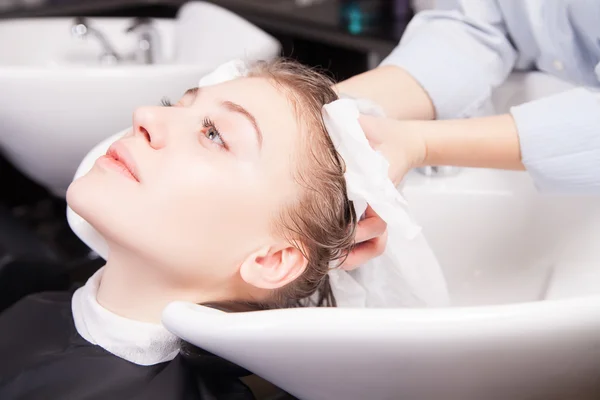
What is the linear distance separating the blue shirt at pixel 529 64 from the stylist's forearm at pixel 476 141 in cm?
2

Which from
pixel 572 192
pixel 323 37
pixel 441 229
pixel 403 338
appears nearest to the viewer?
pixel 403 338

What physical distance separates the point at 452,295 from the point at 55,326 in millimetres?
588

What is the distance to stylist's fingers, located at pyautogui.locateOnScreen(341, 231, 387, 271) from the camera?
0.73m

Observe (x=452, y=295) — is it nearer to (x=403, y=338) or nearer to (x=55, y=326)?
(x=403, y=338)

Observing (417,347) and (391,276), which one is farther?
(391,276)

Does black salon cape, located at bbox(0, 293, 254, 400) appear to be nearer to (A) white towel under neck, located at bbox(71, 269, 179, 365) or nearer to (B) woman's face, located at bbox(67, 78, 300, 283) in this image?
(A) white towel under neck, located at bbox(71, 269, 179, 365)

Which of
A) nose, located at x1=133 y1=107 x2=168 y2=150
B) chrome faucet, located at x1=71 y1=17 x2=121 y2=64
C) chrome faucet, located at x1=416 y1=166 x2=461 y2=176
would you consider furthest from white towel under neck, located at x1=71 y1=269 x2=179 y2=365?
chrome faucet, located at x1=71 y1=17 x2=121 y2=64

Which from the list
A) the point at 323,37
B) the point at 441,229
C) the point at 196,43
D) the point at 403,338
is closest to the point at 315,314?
the point at 403,338

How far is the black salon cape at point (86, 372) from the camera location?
2.27 feet

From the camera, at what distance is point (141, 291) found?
0.73 meters

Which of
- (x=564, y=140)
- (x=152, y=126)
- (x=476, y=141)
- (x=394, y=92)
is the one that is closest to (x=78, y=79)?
(x=152, y=126)

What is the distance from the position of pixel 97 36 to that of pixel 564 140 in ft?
3.66

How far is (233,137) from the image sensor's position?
26.7 inches

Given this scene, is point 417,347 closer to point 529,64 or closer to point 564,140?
point 564,140
